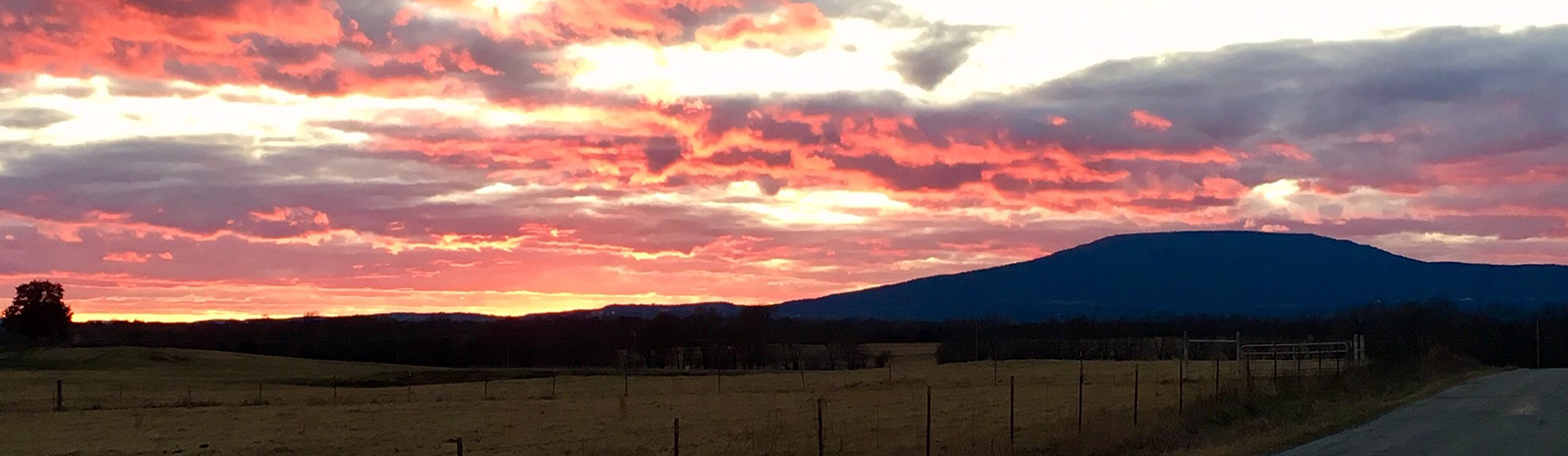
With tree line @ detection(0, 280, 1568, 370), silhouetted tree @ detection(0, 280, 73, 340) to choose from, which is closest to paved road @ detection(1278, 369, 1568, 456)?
tree line @ detection(0, 280, 1568, 370)

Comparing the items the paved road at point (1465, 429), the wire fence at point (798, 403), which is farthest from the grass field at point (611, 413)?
the paved road at point (1465, 429)

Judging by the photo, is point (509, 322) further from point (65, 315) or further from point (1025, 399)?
point (1025, 399)

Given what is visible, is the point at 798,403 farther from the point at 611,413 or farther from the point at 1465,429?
the point at 1465,429

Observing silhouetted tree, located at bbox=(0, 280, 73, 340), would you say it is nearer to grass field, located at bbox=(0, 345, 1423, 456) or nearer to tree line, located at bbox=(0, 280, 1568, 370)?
tree line, located at bbox=(0, 280, 1568, 370)

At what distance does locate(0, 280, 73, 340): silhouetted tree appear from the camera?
137250 millimetres

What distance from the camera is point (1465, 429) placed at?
29406mm

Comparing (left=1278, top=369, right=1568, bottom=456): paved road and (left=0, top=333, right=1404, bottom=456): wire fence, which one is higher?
(left=1278, top=369, right=1568, bottom=456): paved road

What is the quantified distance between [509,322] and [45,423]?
128550 millimetres

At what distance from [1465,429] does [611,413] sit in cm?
3751

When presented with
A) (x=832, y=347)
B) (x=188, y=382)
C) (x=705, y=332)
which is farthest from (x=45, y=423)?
(x=705, y=332)

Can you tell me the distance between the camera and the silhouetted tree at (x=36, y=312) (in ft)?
450

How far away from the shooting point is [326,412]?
214ft

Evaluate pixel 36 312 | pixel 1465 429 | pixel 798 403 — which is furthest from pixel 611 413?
pixel 36 312

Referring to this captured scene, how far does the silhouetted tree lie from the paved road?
13494cm
